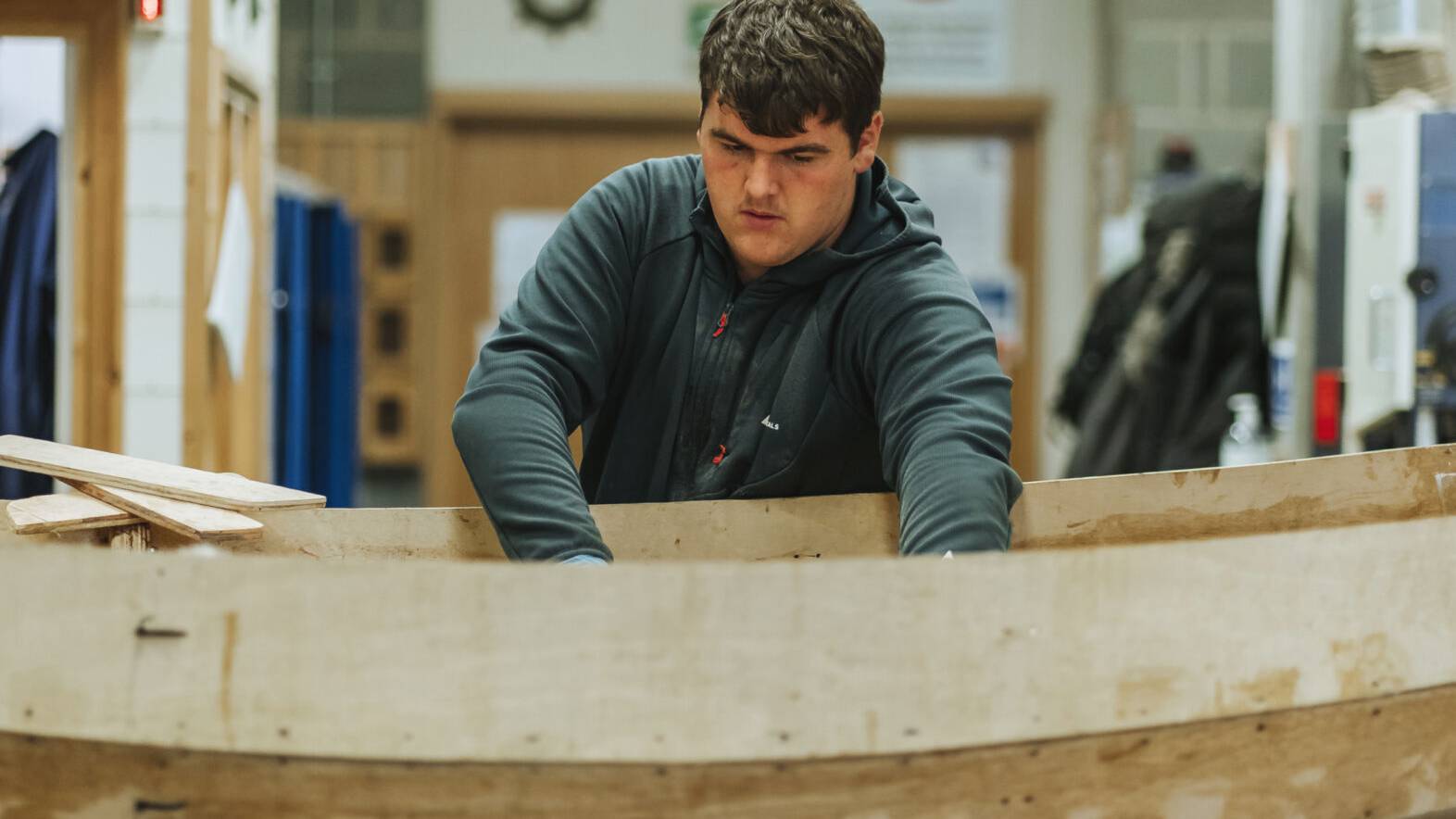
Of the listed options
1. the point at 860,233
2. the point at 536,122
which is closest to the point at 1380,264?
the point at 860,233

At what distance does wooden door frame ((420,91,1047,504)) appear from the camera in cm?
692

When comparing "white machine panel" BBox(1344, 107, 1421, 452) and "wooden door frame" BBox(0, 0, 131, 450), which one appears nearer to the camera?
"wooden door frame" BBox(0, 0, 131, 450)

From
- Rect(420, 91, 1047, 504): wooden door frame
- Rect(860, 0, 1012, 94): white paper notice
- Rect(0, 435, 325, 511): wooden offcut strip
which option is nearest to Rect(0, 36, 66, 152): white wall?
Rect(0, 435, 325, 511): wooden offcut strip

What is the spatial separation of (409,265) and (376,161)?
482 mm

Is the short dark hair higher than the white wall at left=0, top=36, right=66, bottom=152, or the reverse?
the white wall at left=0, top=36, right=66, bottom=152

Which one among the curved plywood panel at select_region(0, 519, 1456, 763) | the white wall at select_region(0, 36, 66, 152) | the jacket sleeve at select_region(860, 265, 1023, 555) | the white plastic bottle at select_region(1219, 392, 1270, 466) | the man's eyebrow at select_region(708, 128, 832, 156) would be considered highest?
the white wall at select_region(0, 36, 66, 152)

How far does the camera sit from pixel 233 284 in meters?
3.72

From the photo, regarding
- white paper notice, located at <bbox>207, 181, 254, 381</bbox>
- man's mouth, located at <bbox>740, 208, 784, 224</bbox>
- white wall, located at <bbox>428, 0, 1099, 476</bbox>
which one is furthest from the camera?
white wall, located at <bbox>428, 0, 1099, 476</bbox>

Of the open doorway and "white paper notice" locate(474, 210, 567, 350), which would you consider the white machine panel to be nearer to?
the open doorway

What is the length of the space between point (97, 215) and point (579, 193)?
374 cm

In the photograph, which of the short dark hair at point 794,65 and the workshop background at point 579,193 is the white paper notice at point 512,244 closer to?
the workshop background at point 579,193

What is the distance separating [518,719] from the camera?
3.93 feet

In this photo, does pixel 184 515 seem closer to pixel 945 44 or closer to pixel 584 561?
pixel 584 561

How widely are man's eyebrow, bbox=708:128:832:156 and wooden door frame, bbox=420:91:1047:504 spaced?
17.3ft
